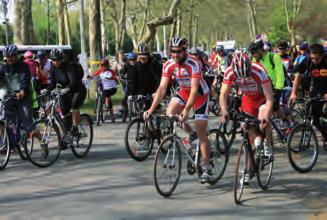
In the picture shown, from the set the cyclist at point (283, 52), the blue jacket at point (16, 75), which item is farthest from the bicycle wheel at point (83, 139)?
the cyclist at point (283, 52)

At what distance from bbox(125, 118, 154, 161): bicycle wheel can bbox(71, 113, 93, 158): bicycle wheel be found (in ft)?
2.99

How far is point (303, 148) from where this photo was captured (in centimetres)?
896

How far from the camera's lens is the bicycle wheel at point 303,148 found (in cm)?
877

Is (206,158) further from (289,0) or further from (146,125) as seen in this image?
(289,0)

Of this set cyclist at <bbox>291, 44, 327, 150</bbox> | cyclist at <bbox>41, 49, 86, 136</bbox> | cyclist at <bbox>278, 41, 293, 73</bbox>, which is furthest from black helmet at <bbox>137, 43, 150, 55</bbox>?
cyclist at <bbox>278, 41, 293, 73</bbox>

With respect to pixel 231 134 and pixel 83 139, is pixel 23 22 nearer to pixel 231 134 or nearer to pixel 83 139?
pixel 83 139

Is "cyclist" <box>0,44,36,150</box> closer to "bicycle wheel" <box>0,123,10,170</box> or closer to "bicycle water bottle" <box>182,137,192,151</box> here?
"bicycle wheel" <box>0,123,10,170</box>

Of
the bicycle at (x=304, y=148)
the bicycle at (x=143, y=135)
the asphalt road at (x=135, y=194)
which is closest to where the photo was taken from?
the asphalt road at (x=135, y=194)

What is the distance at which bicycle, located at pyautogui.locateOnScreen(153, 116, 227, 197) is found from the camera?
7.34 m

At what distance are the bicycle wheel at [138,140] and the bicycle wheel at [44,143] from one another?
45.0 inches

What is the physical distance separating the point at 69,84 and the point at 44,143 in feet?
4.05

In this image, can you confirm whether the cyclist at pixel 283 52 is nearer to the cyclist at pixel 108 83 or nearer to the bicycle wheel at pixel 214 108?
the bicycle wheel at pixel 214 108

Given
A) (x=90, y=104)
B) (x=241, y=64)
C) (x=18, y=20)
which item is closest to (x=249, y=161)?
(x=241, y=64)

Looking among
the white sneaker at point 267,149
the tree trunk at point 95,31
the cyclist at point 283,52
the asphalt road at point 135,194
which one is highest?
the tree trunk at point 95,31
